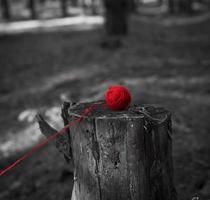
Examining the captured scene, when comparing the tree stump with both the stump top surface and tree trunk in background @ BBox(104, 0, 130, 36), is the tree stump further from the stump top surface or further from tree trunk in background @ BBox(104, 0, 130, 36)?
tree trunk in background @ BBox(104, 0, 130, 36)

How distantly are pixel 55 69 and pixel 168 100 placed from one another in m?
4.09

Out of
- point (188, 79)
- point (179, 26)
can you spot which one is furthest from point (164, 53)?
point (179, 26)

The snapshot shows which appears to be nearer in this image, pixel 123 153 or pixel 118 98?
pixel 123 153

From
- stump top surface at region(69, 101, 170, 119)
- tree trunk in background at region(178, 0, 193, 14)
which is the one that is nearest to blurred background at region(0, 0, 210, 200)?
stump top surface at region(69, 101, 170, 119)

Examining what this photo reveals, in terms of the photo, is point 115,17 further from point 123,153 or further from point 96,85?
point 123,153

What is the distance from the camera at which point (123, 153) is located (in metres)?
2.29

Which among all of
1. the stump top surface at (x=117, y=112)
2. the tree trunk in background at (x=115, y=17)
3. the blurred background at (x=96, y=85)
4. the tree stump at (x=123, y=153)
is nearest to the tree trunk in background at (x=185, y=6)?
the blurred background at (x=96, y=85)

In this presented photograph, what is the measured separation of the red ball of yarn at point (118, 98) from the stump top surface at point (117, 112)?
0.04m

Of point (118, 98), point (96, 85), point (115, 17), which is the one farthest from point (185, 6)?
point (118, 98)

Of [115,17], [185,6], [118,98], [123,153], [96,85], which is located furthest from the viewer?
[185,6]

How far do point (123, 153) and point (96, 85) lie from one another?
5.18 m

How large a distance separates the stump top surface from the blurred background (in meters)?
1.19

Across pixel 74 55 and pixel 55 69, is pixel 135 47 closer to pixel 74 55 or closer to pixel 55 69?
pixel 74 55

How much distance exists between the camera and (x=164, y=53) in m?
10.5
